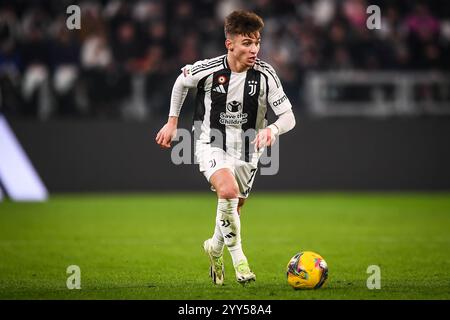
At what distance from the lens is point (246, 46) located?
737 cm

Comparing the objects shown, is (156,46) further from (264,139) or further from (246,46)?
(264,139)

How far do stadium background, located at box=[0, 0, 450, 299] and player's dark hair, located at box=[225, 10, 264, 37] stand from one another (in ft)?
27.1

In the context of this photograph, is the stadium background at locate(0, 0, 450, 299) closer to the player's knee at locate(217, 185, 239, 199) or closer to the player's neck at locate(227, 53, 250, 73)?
the player's neck at locate(227, 53, 250, 73)

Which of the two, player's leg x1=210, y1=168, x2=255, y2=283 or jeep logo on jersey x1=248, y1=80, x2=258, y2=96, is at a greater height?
jeep logo on jersey x1=248, y1=80, x2=258, y2=96

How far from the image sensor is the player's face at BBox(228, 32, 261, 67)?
7340 mm

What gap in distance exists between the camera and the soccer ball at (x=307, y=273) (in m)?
6.97

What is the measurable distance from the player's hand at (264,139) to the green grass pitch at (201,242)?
115 centimetres

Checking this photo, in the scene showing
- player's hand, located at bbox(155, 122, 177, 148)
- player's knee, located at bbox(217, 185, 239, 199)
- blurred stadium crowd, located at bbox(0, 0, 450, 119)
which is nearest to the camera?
player's knee, located at bbox(217, 185, 239, 199)

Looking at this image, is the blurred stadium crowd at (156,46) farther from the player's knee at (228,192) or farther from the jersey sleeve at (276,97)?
the player's knee at (228,192)

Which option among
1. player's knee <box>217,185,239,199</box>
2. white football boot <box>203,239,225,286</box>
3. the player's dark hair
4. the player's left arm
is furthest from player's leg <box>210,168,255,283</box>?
the player's dark hair

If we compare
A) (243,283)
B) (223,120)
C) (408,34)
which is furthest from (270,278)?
(408,34)

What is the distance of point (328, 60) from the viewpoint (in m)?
17.0

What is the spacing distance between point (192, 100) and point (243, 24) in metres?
8.85

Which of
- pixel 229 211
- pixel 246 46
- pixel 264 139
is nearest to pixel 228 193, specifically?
pixel 229 211
